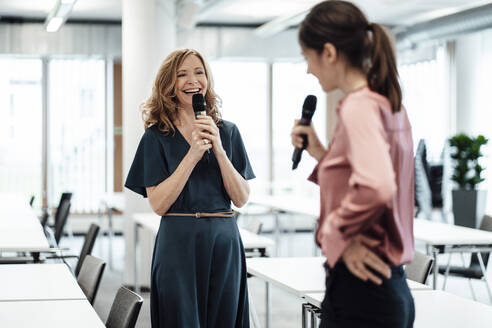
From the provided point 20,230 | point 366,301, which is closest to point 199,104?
point 366,301

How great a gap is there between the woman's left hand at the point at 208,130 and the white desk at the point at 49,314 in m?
0.71

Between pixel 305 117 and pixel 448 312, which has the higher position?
pixel 305 117

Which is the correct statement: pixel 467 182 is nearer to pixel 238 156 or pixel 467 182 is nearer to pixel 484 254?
pixel 484 254

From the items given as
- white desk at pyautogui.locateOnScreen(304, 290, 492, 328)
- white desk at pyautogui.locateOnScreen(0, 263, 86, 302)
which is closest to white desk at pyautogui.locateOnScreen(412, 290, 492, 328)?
white desk at pyautogui.locateOnScreen(304, 290, 492, 328)

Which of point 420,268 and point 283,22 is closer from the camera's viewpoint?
point 420,268

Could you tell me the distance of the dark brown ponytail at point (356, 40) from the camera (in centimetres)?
149

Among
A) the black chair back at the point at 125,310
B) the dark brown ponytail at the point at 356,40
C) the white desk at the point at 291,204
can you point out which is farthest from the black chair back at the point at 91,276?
the white desk at the point at 291,204

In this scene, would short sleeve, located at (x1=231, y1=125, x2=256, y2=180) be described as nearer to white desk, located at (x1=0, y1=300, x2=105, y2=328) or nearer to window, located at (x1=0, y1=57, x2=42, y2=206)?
white desk, located at (x1=0, y1=300, x2=105, y2=328)

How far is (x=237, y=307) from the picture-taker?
260cm

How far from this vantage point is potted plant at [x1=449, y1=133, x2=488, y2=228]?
977 cm

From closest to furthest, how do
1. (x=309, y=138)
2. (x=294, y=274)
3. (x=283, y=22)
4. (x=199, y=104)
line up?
1. (x=309, y=138)
2. (x=199, y=104)
3. (x=294, y=274)
4. (x=283, y=22)

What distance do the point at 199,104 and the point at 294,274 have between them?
123cm

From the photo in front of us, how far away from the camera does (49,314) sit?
248 cm

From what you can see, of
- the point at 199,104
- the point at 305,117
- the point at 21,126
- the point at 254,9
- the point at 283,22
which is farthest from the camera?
the point at 21,126
